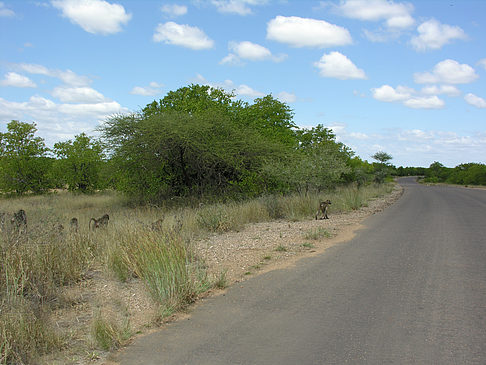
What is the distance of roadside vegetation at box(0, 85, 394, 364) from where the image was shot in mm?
5179

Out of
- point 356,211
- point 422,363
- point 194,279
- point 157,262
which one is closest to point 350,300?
point 422,363

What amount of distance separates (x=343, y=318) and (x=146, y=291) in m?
2.87

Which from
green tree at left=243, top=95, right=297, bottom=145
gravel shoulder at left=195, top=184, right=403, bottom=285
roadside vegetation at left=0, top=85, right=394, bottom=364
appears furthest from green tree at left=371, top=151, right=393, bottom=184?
gravel shoulder at left=195, top=184, right=403, bottom=285

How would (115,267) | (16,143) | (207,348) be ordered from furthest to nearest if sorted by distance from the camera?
(16,143) → (115,267) → (207,348)

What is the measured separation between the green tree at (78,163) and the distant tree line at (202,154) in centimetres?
224

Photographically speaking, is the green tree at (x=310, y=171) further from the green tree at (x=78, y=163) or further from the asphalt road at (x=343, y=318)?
the green tree at (x=78, y=163)

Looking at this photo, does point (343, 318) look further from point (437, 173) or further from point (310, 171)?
point (437, 173)

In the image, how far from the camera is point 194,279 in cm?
652

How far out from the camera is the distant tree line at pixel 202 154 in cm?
1997

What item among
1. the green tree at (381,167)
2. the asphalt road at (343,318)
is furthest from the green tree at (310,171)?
the green tree at (381,167)

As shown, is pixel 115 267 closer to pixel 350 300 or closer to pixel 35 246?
pixel 35 246

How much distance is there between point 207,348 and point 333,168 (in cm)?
1574

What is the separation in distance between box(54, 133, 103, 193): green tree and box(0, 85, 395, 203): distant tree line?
2.24 m

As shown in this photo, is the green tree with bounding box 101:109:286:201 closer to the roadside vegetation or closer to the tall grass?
the roadside vegetation
